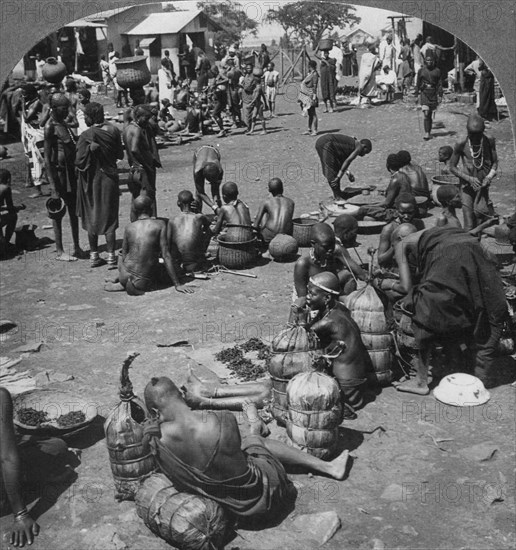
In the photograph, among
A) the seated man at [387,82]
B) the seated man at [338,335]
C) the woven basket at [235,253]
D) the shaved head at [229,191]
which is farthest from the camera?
the seated man at [387,82]

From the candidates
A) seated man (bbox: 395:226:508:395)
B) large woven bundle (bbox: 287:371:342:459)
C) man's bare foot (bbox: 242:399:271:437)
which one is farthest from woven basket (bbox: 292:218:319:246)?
large woven bundle (bbox: 287:371:342:459)

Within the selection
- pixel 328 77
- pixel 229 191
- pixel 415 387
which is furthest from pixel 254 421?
pixel 328 77

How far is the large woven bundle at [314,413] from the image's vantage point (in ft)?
19.0

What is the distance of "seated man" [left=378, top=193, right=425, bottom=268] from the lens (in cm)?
820

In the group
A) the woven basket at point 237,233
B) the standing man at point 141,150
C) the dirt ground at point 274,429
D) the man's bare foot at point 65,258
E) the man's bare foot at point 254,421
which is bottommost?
the dirt ground at point 274,429

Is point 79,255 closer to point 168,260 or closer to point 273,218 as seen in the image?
point 168,260

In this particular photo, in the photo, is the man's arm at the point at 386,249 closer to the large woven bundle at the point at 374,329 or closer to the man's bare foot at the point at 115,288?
the large woven bundle at the point at 374,329

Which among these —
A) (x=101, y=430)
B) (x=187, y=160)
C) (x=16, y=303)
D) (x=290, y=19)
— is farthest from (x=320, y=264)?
(x=290, y=19)

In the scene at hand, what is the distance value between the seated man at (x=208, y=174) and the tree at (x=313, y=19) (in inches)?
1320

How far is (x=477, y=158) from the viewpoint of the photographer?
10.1 meters

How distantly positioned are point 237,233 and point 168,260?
1212 mm

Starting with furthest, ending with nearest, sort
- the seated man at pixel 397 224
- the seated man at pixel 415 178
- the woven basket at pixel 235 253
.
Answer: the seated man at pixel 415 178 → the woven basket at pixel 235 253 → the seated man at pixel 397 224

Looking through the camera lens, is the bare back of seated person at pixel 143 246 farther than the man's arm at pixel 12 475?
Yes

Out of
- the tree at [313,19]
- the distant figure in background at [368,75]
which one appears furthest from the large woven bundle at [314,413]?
the tree at [313,19]
